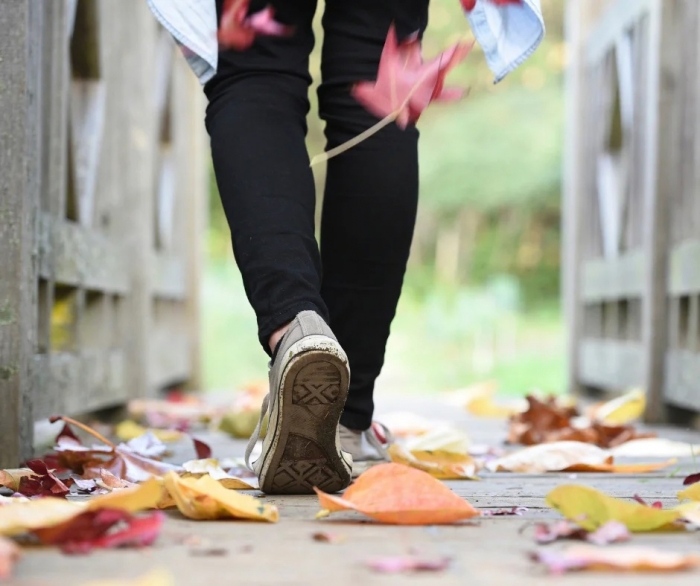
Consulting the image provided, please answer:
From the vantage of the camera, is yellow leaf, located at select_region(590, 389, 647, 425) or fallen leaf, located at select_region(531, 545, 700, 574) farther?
yellow leaf, located at select_region(590, 389, 647, 425)

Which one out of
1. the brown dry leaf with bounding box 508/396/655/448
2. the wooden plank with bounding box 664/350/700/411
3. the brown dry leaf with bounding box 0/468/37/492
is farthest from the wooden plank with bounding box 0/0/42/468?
the wooden plank with bounding box 664/350/700/411

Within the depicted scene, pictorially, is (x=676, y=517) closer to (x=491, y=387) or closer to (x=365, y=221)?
(x=365, y=221)

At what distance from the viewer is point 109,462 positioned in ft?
4.44

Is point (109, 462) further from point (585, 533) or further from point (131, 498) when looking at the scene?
point (585, 533)

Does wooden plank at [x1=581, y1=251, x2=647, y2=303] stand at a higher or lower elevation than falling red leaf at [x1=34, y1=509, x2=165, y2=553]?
higher

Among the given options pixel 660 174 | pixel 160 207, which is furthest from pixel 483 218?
pixel 660 174

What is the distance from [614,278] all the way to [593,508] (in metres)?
2.47

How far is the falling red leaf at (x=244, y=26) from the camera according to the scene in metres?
1.22

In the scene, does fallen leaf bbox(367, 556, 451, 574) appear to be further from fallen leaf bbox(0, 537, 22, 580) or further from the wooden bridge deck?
fallen leaf bbox(0, 537, 22, 580)

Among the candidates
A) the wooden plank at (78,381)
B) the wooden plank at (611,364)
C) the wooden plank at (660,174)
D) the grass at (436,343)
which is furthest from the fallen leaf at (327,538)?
the grass at (436,343)

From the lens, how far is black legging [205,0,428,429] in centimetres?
116

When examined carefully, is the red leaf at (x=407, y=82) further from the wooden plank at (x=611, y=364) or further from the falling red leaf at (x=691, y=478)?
the wooden plank at (x=611, y=364)

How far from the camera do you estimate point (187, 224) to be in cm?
399

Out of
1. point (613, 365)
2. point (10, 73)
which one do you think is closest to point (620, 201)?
point (613, 365)
